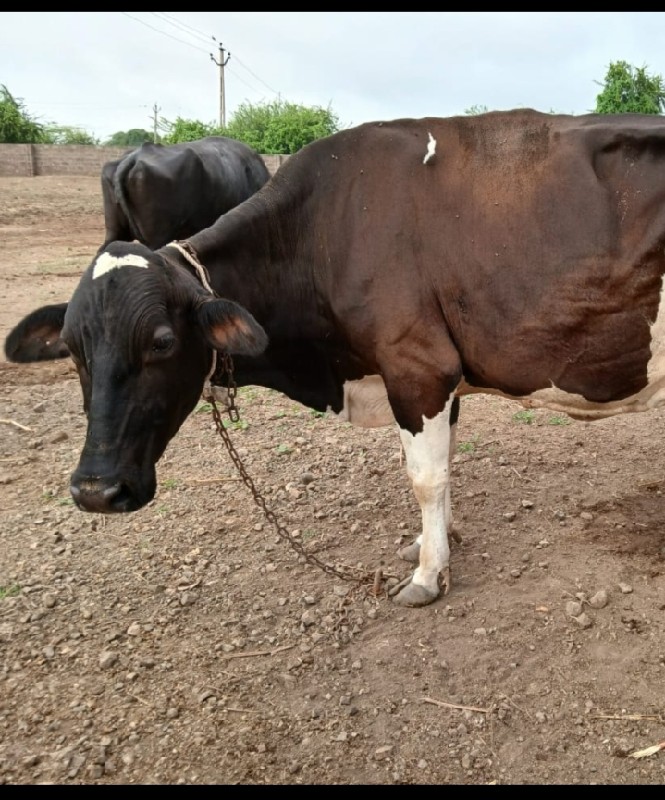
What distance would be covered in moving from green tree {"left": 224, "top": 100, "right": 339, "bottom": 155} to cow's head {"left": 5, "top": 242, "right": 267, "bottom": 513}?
2945 cm

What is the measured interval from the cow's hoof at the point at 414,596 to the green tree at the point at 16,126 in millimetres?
33186

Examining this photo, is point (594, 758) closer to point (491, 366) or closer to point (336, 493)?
point (491, 366)

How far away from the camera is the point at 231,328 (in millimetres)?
2986

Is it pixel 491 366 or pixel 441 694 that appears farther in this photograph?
pixel 491 366

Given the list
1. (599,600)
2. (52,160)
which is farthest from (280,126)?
(599,600)

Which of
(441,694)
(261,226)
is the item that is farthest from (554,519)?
(261,226)

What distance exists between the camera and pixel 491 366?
3396mm

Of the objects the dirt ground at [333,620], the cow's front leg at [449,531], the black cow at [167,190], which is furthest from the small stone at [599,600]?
the black cow at [167,190]

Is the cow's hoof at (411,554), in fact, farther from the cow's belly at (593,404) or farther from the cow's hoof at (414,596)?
the cow's belly at (593,404)

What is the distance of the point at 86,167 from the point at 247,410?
25.2m

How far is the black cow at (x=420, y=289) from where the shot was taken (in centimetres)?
291

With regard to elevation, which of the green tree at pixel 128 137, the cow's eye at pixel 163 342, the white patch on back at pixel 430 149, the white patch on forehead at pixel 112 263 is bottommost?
the green tree at pixel 128 137

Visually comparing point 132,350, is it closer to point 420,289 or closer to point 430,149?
point 420,289

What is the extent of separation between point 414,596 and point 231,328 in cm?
168
